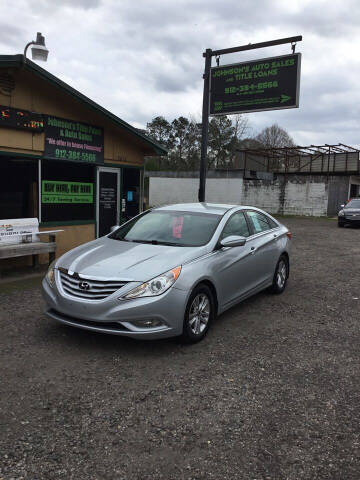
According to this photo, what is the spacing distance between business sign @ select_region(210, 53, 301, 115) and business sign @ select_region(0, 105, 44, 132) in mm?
4805

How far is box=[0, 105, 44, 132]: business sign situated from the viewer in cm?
751

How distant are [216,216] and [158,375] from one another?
8.16 feet

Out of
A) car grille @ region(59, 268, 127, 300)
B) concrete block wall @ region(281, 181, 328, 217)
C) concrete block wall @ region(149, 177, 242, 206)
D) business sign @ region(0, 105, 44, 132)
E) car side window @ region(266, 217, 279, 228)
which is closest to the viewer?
car grille @ region(59, 268, 127, 300)

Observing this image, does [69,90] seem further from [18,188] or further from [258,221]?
[258,221]

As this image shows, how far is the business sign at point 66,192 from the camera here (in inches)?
338

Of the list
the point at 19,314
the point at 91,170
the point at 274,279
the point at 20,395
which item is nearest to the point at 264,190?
the point at 91,170

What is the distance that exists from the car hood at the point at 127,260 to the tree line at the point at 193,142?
34874 mm

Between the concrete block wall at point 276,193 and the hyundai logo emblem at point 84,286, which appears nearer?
the hyundai logo emblem at point 84,286

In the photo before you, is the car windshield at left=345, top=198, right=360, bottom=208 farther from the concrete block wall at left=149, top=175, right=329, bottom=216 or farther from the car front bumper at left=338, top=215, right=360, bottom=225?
the concrete block wall at left=149, top=175, right=329, bottom=216

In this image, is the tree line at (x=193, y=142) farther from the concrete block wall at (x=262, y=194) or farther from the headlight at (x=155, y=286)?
the headlight at (x=155, y=286)

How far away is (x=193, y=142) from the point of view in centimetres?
4875

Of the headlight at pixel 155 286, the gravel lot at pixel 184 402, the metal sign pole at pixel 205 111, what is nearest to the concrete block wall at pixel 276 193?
the metal sign pole at pixel 205 111

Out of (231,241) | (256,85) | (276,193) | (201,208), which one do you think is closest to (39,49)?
(256,85)

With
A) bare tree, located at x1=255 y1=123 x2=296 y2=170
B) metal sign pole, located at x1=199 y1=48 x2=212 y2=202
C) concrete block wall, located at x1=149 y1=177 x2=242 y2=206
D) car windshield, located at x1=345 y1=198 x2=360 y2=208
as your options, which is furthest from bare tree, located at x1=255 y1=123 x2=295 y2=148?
metal sign pole, located at x1=199 y1=48 x2=212 y2=202
